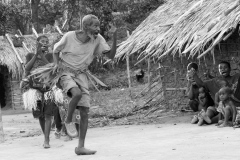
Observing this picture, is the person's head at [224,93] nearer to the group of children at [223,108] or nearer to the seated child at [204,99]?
the group of children at [223,108]

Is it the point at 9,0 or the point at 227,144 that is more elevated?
the point at 9,0

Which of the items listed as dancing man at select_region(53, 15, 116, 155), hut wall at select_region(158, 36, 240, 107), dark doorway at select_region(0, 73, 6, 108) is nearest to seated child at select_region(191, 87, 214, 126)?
hut wall at select_region(158, 36, 240, 107)

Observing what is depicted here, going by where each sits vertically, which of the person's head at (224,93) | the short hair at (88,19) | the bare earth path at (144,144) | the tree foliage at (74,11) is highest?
the tree foliage at (74,11)

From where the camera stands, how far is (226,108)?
777 centimetres

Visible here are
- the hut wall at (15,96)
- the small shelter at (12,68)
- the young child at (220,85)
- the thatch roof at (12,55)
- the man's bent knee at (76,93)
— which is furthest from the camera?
the hut wall at (15,96)

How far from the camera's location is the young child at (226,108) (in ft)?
25.2

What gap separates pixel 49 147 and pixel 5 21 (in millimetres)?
18616

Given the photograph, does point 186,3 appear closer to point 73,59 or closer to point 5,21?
point 73,59

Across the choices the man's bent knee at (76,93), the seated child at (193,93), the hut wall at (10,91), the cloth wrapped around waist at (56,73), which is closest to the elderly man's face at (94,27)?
the cloth wrapped around waist at (56,73)

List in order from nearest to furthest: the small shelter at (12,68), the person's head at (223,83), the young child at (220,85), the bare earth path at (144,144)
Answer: the bare earth path at (144,144) < the young child at (220,85) < the person's head at (223,83) < the small shelter at (12,68)

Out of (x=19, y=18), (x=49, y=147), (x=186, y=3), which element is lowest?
(x=49, y=147)

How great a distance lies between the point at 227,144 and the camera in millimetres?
5832

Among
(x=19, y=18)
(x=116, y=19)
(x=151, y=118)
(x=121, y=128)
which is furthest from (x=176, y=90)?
(x=19, y=18)

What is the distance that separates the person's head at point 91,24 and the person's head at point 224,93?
2.76m
